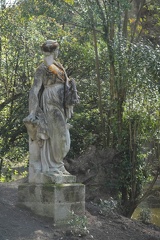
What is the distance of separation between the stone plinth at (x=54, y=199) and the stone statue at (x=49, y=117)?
327mm

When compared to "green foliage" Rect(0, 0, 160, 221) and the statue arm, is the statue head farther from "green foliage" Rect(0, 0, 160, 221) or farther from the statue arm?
"green foliage" Rect(0, 0, 160, 221)

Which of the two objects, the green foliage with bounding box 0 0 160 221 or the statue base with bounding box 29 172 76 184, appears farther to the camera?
the green foliage with bounding box 0 0 160 221

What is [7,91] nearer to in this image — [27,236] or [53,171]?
[53,171]

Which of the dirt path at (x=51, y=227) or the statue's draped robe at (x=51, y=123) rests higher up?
the statue's draped robe at (x=51, y=123)

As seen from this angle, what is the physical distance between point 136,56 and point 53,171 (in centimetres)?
489

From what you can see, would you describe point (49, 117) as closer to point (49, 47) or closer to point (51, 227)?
point (49, 47)

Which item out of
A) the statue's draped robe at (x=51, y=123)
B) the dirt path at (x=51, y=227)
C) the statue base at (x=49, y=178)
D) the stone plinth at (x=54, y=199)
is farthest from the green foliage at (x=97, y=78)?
the stone plinth at (x=54, y=199)

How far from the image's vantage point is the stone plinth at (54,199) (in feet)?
31.1

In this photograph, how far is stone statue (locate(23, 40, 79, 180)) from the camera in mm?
9789

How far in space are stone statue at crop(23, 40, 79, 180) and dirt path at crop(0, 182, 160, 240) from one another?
0.86 meters

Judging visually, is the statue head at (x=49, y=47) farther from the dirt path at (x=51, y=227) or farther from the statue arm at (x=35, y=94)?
the dirt path at (x=51, y=227)

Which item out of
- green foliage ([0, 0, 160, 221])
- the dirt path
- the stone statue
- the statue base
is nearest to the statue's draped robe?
the stone statue

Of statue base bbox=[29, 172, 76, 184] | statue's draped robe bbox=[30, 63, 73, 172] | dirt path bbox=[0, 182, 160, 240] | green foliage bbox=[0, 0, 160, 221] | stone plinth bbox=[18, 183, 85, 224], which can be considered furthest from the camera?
green foliage bbox=[0, 0, 160, 221]

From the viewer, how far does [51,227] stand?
933cm
